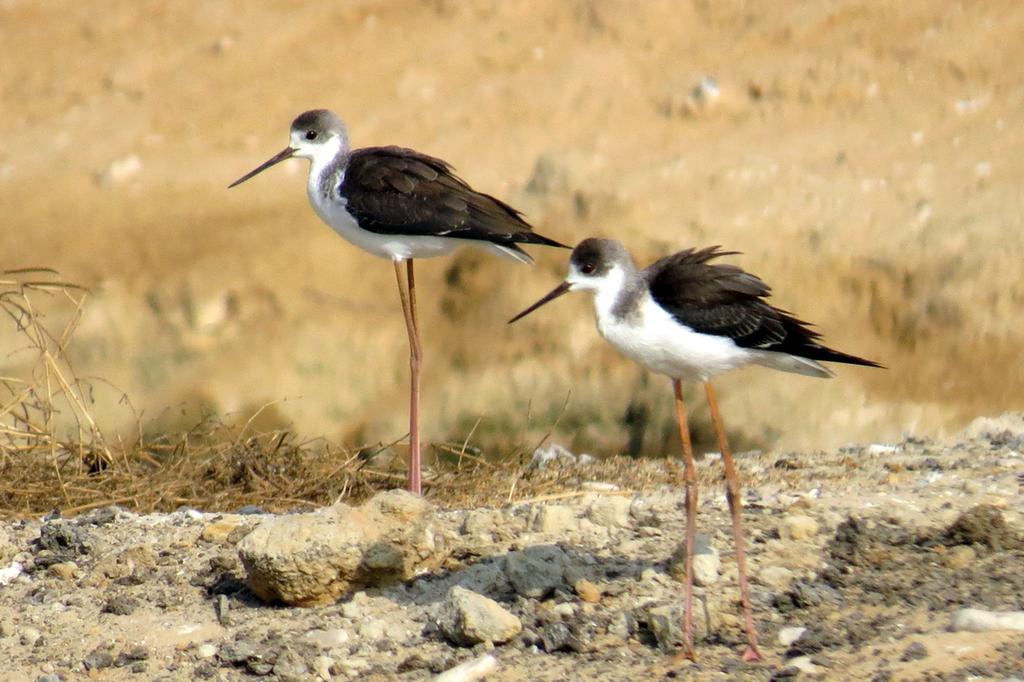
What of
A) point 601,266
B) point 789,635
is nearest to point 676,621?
point 789,635

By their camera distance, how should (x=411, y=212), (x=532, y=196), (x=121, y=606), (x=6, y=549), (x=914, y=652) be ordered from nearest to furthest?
(x=914, y=652) < (x=121, y=606) < (x=6, y=549) < (x=411, y=212) < (x=532, y=196)

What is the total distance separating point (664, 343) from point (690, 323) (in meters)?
0.10

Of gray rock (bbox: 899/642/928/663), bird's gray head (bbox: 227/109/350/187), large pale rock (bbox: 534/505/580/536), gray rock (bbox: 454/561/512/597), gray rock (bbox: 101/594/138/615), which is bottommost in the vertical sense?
gray rock (bbox: 101/594/138/615)

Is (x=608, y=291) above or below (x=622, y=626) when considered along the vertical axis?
above

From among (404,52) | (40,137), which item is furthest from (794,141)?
(40,137)

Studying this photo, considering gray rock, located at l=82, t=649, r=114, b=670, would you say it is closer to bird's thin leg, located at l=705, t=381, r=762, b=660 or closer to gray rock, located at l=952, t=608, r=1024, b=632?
bird's thin leg, located at l=705, t=381, r=762, b=660

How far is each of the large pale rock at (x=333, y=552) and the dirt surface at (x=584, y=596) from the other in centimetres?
6

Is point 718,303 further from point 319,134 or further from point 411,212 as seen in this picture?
point 319,134

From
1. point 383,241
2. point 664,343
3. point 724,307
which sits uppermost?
point 383,241

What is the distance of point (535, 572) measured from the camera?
4738 millimetres

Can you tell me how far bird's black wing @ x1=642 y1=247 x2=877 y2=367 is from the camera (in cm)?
459

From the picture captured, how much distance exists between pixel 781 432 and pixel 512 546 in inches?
122

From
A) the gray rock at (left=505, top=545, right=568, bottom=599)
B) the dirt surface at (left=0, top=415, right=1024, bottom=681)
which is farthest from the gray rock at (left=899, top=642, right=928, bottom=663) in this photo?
the gray rock at (left=505, top=545, right=568, bottom=599)

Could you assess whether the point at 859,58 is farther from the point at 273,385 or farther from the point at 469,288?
the point at 273,385
